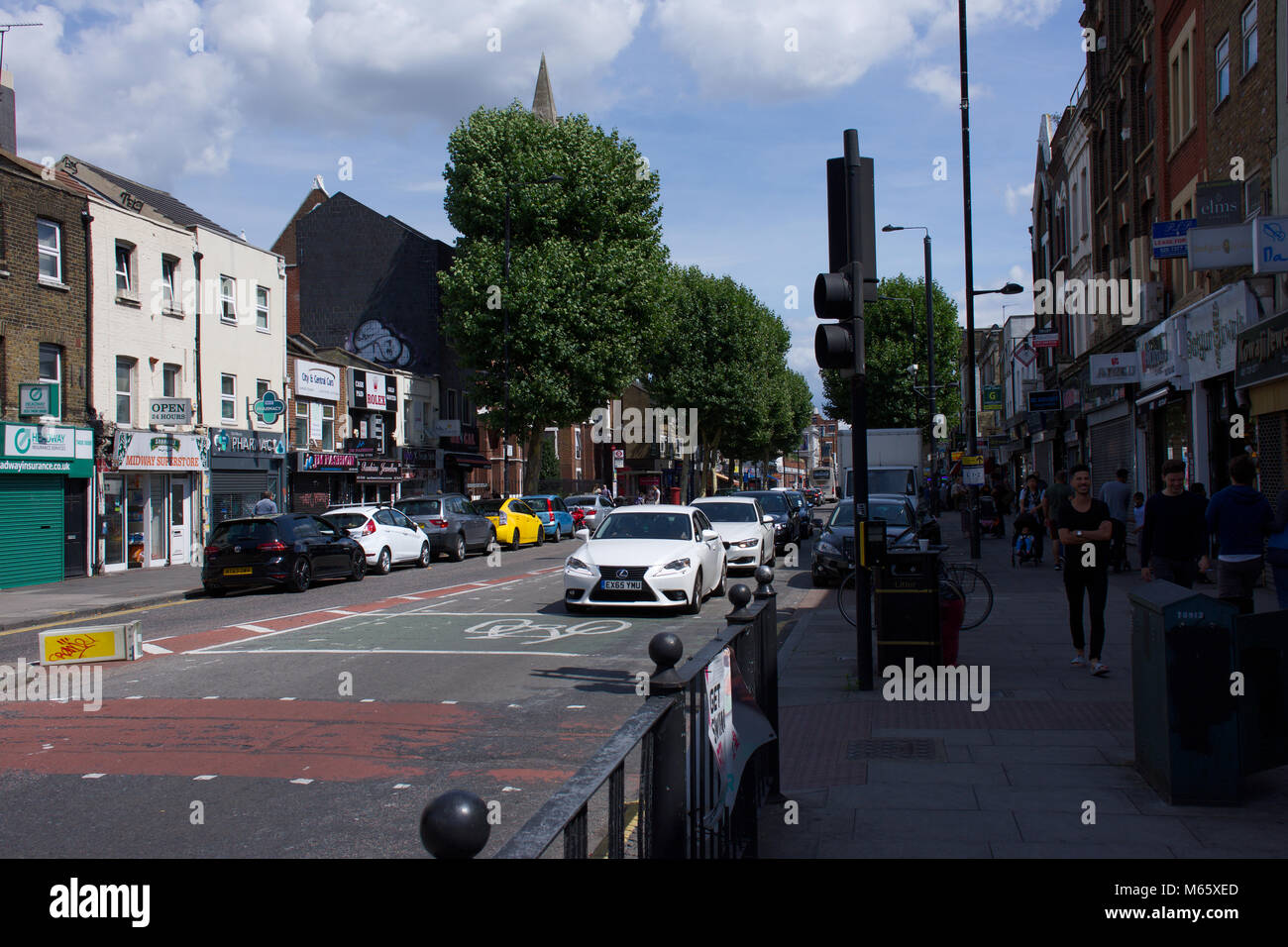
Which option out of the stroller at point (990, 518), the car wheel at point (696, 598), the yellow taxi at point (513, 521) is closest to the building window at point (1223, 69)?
the car wheel at point (696, 598)

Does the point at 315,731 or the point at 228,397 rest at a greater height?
the point at 228,397

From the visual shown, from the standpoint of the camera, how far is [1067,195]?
114 ft

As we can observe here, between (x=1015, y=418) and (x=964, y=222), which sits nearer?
(x=964, y=222)

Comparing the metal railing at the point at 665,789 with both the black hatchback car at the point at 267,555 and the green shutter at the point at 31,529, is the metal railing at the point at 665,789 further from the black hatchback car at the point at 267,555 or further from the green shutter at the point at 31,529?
the green shutter at the point at 31,529

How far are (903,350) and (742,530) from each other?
138 ft

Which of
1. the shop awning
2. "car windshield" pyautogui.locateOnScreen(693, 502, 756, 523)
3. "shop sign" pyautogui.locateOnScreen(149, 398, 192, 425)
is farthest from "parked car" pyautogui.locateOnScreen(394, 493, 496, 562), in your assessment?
the shop awning

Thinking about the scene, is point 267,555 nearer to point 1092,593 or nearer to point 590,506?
point 1092,593

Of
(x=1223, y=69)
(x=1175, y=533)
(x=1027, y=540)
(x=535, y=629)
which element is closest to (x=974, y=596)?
(x=1175, y=533)

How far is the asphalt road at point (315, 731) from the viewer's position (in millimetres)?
5449

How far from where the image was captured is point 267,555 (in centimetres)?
1911
